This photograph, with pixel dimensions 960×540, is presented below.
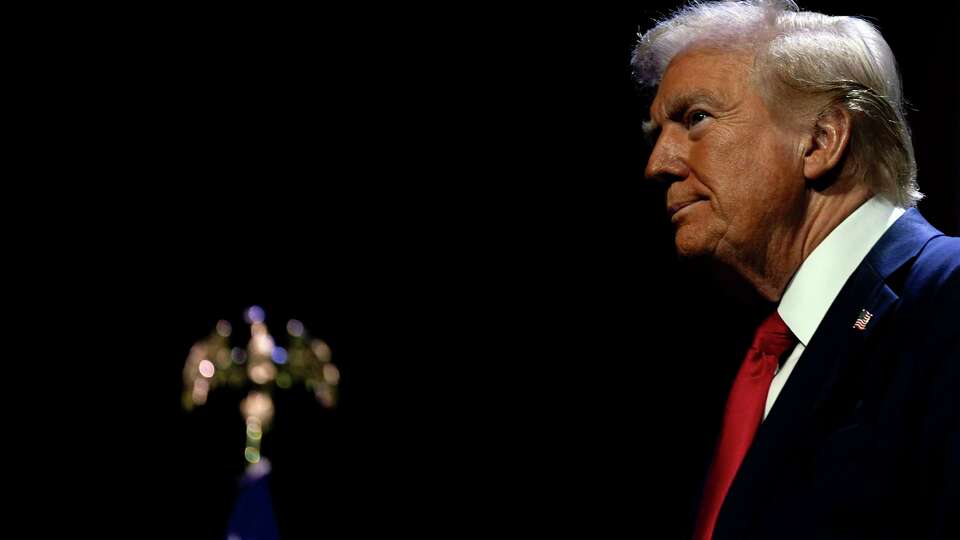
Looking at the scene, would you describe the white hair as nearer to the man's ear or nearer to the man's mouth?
the man's ear

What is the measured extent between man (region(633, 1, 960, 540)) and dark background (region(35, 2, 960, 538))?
1070mm

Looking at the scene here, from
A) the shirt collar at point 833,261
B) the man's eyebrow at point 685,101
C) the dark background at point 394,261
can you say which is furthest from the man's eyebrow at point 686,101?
→ the dark background at point 394,261

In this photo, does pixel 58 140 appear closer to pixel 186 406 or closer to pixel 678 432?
pixel 186 406

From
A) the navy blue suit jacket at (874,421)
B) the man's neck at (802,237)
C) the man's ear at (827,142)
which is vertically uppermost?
the man's ear at (827,142)

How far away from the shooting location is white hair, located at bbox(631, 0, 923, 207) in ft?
4.78

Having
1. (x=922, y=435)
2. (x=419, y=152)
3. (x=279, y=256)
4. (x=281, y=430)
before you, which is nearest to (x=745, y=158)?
(x=922, y=435)

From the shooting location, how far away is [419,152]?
2828 millimetres

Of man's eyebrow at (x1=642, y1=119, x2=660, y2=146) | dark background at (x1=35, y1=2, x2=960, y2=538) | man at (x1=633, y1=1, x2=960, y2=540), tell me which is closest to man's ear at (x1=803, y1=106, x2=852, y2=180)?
man at (x1=633, y1=1, x2=960, y2=540)

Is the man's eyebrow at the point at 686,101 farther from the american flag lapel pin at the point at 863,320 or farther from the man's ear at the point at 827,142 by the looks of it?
the american flag lapel pin at the point at 863,320

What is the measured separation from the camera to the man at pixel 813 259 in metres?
1.14

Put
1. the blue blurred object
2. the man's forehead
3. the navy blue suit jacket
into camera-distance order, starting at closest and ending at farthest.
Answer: the navy blue suit jacket < the man's forehead < the blue blurred object

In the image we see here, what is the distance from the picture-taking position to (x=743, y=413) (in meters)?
1.47

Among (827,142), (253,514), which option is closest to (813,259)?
(827,142)

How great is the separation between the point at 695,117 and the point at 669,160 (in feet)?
0.25
